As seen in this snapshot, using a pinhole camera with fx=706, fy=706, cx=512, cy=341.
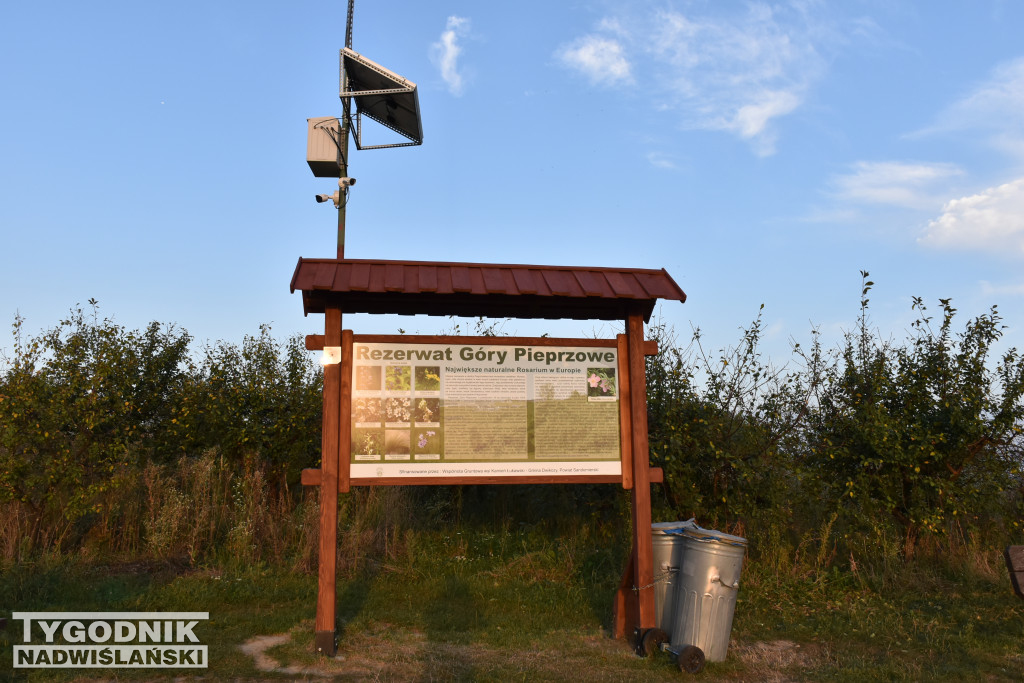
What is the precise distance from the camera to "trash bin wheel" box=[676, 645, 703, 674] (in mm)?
5598

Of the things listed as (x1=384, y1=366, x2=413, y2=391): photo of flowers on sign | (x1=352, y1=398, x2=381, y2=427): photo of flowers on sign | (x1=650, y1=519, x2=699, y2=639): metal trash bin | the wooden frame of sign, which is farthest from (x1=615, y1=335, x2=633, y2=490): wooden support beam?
(x1=352, y1=398, x2=381, y2=427): photo of flowers on sign

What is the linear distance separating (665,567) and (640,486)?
74 centimetres

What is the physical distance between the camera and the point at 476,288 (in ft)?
20.2

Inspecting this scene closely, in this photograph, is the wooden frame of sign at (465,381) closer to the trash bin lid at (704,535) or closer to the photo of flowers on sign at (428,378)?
the photo of flowers on sign at (428,378)

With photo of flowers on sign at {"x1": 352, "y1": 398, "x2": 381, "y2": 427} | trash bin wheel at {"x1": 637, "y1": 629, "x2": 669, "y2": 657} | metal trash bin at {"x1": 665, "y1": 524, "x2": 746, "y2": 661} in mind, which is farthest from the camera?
photo of flowers on sign at {"x1": 352, "y1": 398, "x2": 381, "y2": 427}

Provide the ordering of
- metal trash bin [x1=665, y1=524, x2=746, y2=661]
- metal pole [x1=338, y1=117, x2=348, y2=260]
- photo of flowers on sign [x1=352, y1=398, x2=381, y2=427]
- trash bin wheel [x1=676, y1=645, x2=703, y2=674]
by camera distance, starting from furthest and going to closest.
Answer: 1. metal pole [x1=338, y1=117, x2=348, y2=260]
2. photo of flowers on sign [x1=352, y1=398, x2=381, y2=427]
3. metal trash bin [x1=665, y1=524, x2=746, y2=661]
4. trash bin wheel [x1=676, y1=645, x2=703, y2=674]

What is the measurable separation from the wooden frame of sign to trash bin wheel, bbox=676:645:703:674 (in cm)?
58

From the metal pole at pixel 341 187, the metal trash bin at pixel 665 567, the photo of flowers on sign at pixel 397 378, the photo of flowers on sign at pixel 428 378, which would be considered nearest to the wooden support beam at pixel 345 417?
the photo of flowers on sign at pixel 397 378

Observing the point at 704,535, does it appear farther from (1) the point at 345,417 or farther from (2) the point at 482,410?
(1) the point at 345,417

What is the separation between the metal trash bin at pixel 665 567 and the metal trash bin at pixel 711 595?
0.21 metres

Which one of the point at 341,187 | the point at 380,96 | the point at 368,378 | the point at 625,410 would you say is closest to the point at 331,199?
the point at 341,187

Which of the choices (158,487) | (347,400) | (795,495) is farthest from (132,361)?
(795,495)

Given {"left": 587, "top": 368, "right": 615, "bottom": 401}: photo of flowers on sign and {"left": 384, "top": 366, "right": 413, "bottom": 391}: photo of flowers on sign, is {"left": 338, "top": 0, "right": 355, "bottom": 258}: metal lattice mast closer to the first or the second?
{"left": 384, "top": 366, "right": 413, "bottom": 391}: photo of flowers on sign

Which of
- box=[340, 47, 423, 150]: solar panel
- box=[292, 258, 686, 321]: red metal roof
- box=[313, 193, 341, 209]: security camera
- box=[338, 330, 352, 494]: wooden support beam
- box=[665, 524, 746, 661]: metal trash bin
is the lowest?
box=[665, 524, 746, 661]: metal trash bin
